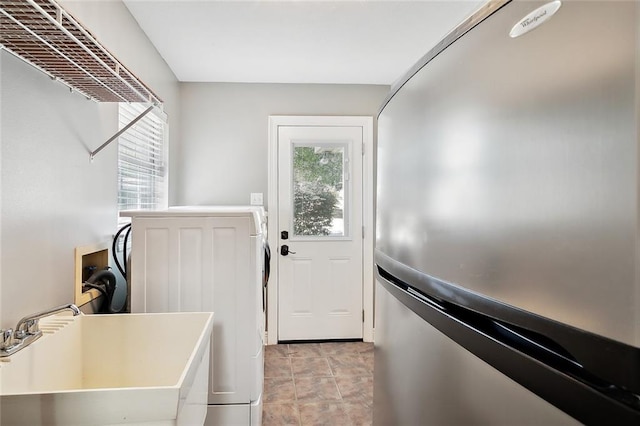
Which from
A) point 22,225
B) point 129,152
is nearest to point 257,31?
point 129,152

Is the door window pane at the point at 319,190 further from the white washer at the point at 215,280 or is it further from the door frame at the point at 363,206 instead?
the white washer at the point at 215,280

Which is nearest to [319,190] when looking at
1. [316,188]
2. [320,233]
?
[316,188]

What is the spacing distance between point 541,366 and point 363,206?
3.03 m

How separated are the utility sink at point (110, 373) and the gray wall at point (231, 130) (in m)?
1.99

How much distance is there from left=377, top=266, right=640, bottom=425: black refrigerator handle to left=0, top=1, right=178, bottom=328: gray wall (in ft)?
4.33

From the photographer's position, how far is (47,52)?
111 cm

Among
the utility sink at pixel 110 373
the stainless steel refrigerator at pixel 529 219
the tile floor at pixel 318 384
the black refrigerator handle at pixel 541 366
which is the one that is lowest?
the tile floor at pixel 318 384

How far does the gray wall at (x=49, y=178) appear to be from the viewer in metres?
1.13

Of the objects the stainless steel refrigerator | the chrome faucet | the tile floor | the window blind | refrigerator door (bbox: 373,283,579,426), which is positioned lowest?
the tile floor

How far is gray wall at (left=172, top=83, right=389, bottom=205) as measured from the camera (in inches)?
127

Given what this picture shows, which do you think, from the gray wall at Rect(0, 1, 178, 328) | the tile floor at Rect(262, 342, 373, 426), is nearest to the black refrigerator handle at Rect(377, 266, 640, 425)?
the gray wall at Rect(0, 1, 178, 328)

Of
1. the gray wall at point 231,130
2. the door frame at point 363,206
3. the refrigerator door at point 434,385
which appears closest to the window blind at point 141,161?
the gray wall at point 231,130

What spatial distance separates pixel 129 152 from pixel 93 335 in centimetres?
124

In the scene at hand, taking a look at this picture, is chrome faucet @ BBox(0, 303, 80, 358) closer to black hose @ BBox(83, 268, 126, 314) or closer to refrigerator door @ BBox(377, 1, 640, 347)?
black hose @ BBox(83, 268, 126, 314)
